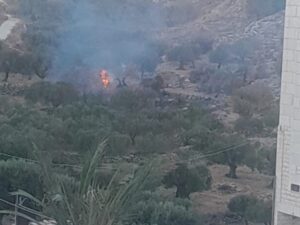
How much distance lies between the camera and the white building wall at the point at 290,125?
621cm

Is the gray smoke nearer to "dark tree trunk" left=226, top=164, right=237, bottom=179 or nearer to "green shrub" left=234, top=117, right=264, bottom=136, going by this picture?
"green shrub" left=234, top=117, right=264, bottom=136

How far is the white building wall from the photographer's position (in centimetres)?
621

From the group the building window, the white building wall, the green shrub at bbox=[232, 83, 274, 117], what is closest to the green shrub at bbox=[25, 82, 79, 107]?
A: the green shrub at bbox=[232, 83, 274, 117]

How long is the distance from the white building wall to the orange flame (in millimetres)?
2585

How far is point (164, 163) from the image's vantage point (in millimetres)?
8406

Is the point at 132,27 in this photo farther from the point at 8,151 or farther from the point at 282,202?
the point at 282,202

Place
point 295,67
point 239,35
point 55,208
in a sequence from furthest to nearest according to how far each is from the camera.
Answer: point 239,35
point 295,67
point 55,208

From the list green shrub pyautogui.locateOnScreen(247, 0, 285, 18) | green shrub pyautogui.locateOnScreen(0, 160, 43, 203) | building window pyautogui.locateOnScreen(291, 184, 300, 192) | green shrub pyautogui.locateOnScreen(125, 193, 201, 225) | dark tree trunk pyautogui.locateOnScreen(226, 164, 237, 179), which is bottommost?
green shrub pyautogui.locateOnScreen(125, 193, 201, 225)

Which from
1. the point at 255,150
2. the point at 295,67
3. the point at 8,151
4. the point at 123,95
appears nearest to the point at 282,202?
the point at 295,67

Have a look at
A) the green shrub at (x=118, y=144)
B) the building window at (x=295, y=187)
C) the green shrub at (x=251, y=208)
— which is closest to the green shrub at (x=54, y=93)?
the green shrub at (x=118, y=144)

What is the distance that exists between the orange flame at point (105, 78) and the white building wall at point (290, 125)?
258 cm

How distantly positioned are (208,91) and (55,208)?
3305 millimetres

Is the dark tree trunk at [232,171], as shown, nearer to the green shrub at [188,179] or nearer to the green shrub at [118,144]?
the green shrub at [188,179]

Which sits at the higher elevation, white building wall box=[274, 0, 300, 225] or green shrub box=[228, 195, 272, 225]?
white building wall box=[274, 0, 300, 225]
